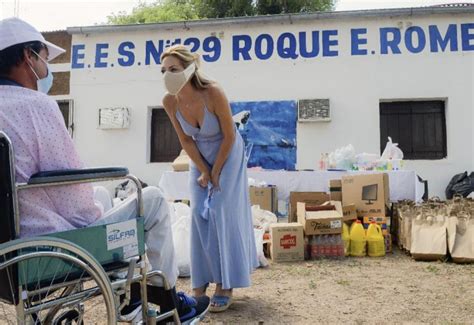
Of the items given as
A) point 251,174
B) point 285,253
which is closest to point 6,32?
point 285,253

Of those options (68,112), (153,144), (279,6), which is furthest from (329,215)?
(279,6)

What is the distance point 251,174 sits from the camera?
5.71 meters

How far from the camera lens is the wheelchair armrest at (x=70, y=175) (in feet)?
4.76

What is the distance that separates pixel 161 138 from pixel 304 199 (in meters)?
4.78

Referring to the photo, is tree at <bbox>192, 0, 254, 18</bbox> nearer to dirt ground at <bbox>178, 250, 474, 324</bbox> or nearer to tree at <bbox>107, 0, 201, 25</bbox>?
tree at <bbox>107, 0, 201, 25</bbox>

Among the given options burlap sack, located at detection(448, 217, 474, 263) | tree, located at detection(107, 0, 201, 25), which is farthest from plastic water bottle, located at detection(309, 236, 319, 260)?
tree, located at detection(107, 0, 201, 25)

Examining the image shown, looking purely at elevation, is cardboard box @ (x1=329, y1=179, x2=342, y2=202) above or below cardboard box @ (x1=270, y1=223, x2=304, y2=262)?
above

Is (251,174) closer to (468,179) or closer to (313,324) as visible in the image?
(313,324)

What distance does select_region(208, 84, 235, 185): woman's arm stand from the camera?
2633 millimetres

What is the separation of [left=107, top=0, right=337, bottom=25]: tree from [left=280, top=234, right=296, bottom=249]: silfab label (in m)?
12.7

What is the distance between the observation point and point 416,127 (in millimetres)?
8188

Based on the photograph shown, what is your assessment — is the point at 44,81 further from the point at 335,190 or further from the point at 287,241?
the point at 335,190

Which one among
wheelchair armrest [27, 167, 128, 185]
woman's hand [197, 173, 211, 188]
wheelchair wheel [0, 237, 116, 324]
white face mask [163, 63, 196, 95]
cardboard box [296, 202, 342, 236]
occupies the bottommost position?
cardboard box [296, 202, 342, 236]

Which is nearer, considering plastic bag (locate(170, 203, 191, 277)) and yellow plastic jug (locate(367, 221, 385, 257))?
plastic bag (locate(170, 203, 191, 277))
